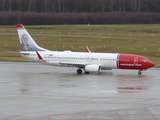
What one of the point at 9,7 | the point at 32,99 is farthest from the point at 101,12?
the point at 32,99

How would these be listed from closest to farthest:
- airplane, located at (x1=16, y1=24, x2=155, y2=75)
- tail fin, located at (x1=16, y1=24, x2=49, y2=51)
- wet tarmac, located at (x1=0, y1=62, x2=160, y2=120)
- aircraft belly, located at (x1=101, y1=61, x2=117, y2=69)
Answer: wet tarmac, located at (x1=0, y1=62, x2=160, y2=120) < airplane, located at (x1=16, y1=24, x2=155, y2=75) < aircraft belly, located at (x1=101, y1=61, x2=117, y2=69) < tail fin, located at (x1=16, y1=24, x2=49, y2=51)

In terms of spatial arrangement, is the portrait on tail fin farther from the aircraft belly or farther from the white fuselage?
the aircraft belly

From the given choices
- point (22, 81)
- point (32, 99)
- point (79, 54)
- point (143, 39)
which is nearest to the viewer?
point (32, 99)

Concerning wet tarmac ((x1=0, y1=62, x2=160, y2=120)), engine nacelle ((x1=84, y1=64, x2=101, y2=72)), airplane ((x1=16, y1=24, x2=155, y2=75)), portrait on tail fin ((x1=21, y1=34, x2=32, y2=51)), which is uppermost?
portrait on tail fin ((x1=21, y1=34, x2=32, y2=51))

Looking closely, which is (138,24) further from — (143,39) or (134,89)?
(134,89)

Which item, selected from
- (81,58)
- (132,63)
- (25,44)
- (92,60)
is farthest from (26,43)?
(132,63)

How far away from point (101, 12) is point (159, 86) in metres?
145

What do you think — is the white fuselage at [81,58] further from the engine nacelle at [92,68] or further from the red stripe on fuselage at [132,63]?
the engine nacelle at [92,68]

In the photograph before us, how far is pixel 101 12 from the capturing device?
185 metres

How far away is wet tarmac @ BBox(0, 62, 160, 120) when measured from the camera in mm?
27484

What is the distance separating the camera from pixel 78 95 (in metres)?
36.2

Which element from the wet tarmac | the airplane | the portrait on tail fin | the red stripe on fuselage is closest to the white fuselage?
the airplane

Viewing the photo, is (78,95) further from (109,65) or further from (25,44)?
(25,44)

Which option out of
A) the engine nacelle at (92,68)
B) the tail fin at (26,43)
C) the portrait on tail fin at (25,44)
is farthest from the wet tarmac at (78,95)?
the portrait on tail fin at (25,44)
